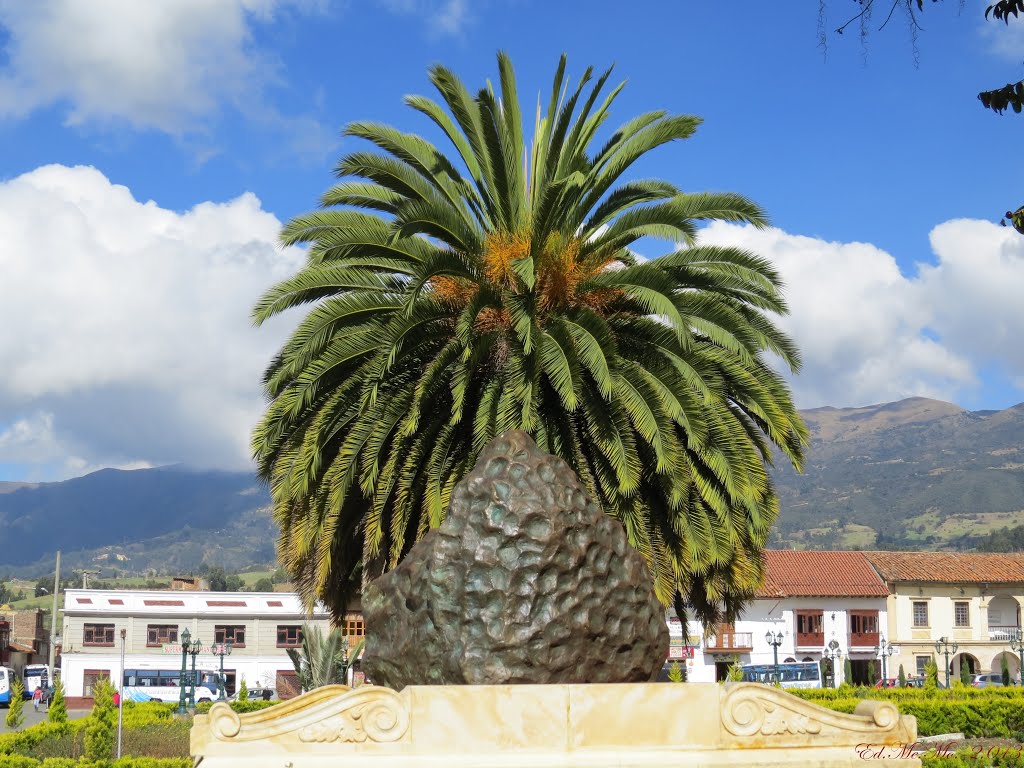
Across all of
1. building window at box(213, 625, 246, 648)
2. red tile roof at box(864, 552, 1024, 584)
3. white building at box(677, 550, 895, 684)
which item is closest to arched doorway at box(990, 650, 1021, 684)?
red tile roof at box(864, 552, 1024, 584)

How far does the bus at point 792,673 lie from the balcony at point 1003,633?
11676 mm

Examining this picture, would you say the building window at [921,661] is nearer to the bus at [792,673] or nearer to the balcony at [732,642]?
the bus at [792,673]

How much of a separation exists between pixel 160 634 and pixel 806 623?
115ft

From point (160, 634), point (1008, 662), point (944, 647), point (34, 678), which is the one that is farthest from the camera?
point (34, 678)

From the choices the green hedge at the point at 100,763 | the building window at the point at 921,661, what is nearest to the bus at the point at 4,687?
the green hedge at the point at 100,763

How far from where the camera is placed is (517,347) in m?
17.3

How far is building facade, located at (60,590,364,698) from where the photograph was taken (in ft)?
198

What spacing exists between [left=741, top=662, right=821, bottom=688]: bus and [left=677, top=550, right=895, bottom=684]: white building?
0.83 meters

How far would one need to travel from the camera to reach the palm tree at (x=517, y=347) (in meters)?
16.8

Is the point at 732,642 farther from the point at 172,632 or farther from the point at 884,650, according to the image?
the point at 172,632

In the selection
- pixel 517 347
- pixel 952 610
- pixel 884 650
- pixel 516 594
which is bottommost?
pixel 884 650

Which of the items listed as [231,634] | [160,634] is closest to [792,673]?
[231,634]

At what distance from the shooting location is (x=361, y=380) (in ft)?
58.4

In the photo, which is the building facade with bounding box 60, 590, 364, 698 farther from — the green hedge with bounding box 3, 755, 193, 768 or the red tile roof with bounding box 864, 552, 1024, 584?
the green hedge with bounding box 3, 755, 193, 768
